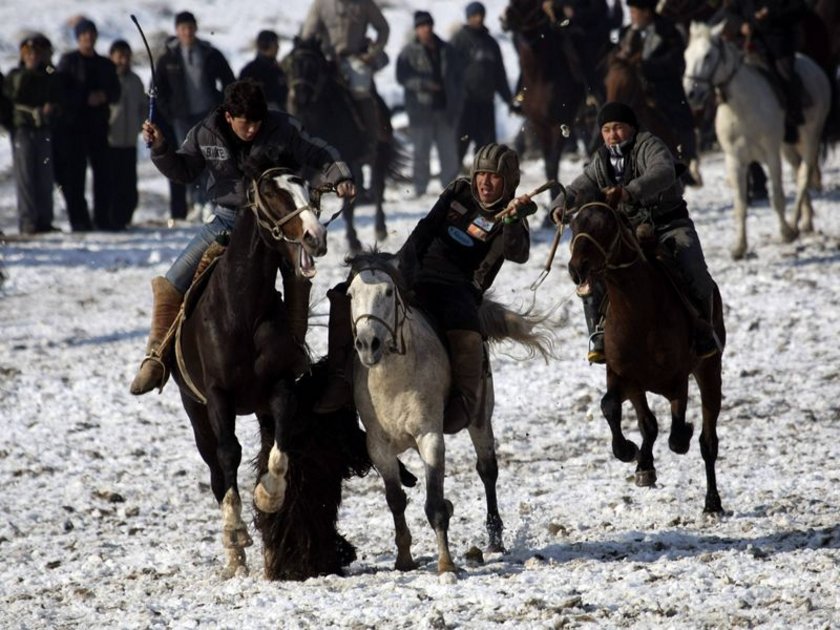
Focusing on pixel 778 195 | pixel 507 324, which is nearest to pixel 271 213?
pixel 507 324

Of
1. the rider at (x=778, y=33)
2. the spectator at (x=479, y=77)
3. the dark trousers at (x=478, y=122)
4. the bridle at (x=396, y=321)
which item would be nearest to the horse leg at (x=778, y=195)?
the rider at (x=778, y=33)

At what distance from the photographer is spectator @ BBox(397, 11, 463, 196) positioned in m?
23.9

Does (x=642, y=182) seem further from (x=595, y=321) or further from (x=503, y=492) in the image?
(x=503, y=492)

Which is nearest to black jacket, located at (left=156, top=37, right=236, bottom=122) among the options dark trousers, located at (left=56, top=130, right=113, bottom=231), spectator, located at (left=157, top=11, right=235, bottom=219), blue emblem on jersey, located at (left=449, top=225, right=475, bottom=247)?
spectator, located at (left=157, top=11, right=235, bottom=219)

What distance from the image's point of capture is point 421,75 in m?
24.0

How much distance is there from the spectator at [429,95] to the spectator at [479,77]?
26 cm

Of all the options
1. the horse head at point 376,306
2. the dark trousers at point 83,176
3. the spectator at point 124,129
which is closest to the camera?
the horse head at point 376,306

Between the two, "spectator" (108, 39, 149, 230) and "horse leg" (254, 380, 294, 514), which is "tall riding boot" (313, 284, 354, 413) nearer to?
"horse leg" (254, 380, 294, 514)

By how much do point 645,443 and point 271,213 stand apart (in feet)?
9.76

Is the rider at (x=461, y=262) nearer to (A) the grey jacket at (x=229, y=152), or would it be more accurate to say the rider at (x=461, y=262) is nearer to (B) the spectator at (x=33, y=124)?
(A) the grey jacket at (x=229, y=152)

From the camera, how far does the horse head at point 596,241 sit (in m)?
9.62

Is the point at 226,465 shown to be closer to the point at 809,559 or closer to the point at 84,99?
the point at 809,559

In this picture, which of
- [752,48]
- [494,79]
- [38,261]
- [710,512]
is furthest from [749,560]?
[494,79]

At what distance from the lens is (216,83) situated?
21766 millimetres
